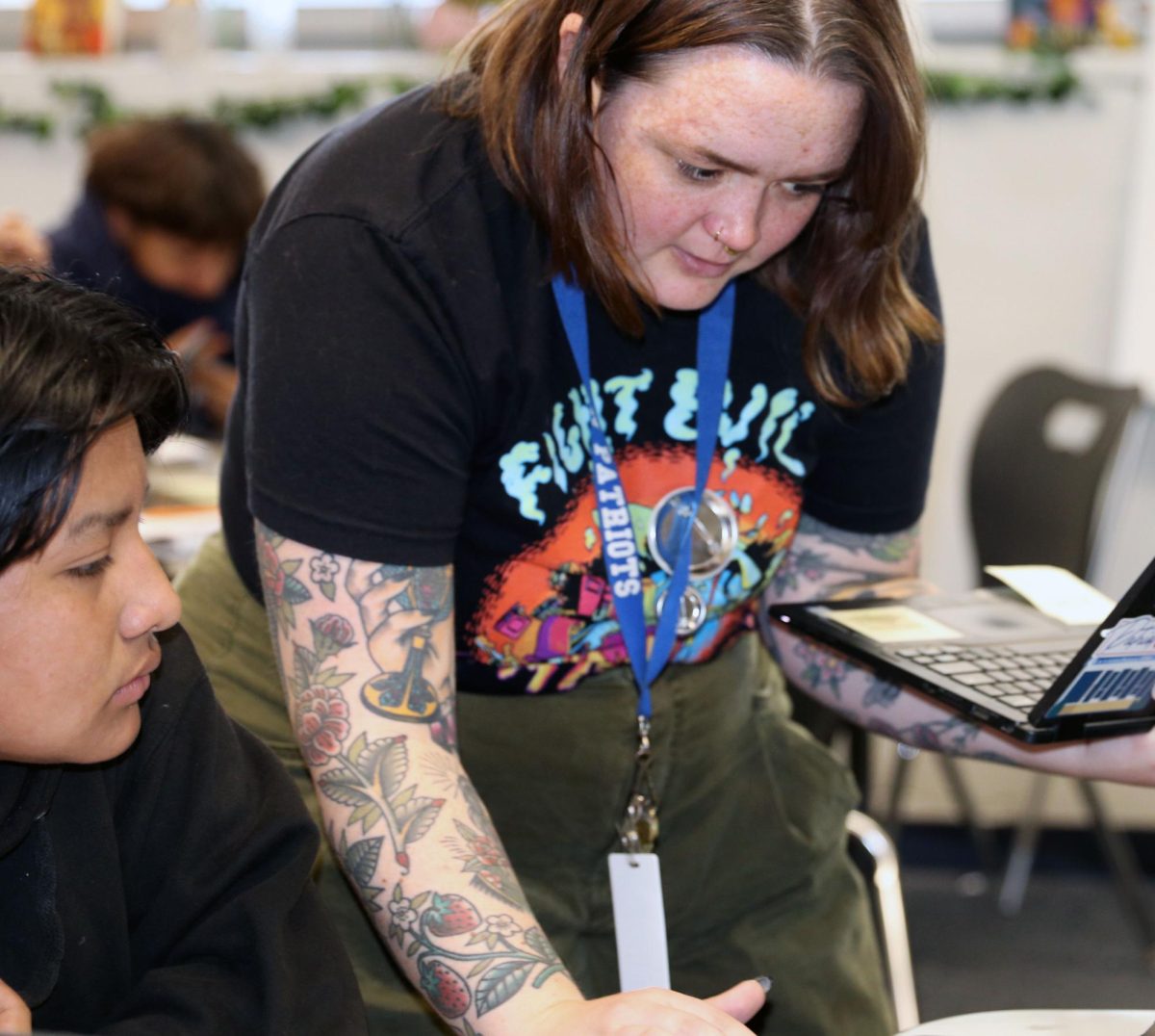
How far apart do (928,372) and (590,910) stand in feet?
1.85

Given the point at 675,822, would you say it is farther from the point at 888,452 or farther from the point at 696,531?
the point at 888,452

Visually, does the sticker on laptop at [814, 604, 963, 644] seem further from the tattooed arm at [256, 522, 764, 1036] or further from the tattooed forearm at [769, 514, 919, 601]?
the tattooed arm at [256, 522, 764, 1036]

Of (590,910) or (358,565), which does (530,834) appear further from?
(358,565)

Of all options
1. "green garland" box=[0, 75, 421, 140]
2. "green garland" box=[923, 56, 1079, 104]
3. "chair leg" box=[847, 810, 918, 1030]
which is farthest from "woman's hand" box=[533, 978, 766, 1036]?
"green garland" box=[0, 75, 421, 140]

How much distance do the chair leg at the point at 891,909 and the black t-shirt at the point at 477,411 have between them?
0.36 m

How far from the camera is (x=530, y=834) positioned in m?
1.34

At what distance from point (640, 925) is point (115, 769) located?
17.3 inches

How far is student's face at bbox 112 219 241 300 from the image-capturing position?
330cm

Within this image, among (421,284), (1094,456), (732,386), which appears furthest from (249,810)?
(1094,456)

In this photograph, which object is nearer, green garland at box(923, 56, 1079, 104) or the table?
the table

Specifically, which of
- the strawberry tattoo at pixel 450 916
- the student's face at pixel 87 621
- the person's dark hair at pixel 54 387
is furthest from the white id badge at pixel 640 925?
the person's dark hair at pixel 54 387

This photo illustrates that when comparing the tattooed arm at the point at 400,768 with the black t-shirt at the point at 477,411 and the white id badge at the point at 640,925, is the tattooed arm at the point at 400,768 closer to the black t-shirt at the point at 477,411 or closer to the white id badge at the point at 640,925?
the black t-shirt at the point at 477,411

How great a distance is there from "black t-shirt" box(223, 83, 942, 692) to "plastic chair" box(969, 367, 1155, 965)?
136 cm

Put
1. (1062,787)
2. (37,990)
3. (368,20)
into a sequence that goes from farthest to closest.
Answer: (368,20) → (1062,787) → (37,990)
